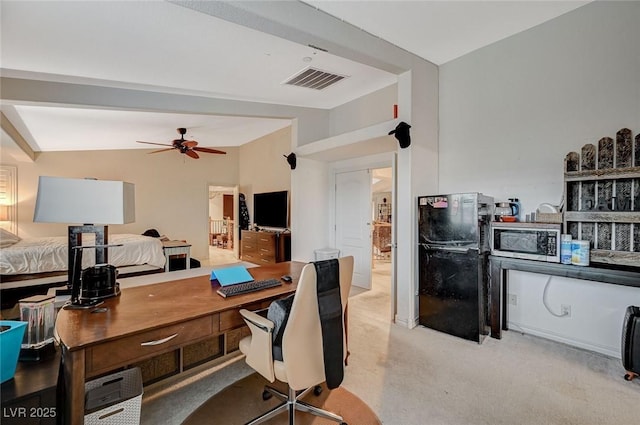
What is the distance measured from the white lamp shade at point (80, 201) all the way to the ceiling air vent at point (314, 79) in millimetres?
2501

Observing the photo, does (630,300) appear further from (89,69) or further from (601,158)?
(89,69)

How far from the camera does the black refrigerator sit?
2857 mm

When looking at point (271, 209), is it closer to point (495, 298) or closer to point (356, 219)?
point (356, 219)

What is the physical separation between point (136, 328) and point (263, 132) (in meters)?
5.91

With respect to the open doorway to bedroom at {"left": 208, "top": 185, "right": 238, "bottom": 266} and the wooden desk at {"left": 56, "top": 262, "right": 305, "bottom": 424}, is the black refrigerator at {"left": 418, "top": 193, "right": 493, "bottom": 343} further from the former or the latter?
the open doorway to bedroom at {"left": 208, "top": 185, "right": 238, "bottom": 266}

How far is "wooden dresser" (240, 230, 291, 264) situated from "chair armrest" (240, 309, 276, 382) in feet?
13.7

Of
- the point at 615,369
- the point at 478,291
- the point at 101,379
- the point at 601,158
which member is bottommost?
the point at 615,369

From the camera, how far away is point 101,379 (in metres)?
1.72

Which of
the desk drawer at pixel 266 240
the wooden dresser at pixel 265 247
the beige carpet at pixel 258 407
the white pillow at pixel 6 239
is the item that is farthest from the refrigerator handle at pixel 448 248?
the white pillow at pixel 6 239

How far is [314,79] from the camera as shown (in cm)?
377

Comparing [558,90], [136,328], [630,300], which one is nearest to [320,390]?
[136,328]

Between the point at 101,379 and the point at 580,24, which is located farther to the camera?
the point at 580,24

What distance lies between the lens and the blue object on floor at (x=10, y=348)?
1.15 metres

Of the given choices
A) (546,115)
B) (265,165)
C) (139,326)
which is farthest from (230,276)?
(265,165)
